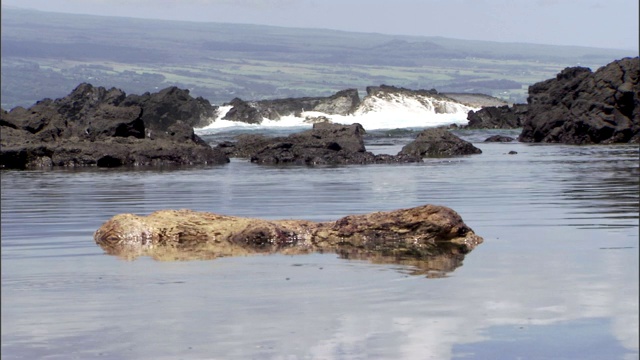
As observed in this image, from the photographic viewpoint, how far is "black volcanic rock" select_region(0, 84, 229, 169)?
122 feet

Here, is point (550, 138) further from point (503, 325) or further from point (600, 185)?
point (503, 325)

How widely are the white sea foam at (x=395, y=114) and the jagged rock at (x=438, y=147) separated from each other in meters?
41.9

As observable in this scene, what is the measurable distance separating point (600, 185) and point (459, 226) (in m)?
10.8

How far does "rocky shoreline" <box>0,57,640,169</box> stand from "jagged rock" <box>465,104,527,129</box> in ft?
Answer: 0.18

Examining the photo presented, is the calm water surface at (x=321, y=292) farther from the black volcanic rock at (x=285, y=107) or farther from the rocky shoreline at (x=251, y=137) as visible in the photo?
the black volcanic rock at (x=285, y=107)

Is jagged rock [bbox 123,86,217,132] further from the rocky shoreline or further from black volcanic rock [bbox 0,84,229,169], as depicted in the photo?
black volcanic rock [bbox 0,84,229,169]

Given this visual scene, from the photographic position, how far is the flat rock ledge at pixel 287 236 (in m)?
14.4

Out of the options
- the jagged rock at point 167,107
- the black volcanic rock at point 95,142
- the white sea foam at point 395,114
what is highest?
the black volcanic rock at point 95,142

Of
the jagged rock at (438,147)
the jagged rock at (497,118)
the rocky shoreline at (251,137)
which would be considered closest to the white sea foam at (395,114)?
the jagged rock at (497,118)

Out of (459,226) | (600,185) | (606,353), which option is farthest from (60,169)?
(606,353)

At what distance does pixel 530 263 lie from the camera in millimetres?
12945

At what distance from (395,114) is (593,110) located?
42029mm

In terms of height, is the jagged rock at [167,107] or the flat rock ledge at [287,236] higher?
the flat rock ledge at [287,236]

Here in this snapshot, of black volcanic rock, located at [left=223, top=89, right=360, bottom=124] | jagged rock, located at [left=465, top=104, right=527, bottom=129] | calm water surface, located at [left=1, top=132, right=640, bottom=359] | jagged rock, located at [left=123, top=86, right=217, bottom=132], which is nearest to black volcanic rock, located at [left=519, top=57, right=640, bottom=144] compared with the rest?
jagged rock, located at [left=465, top=104, right=527, bottom=129]
